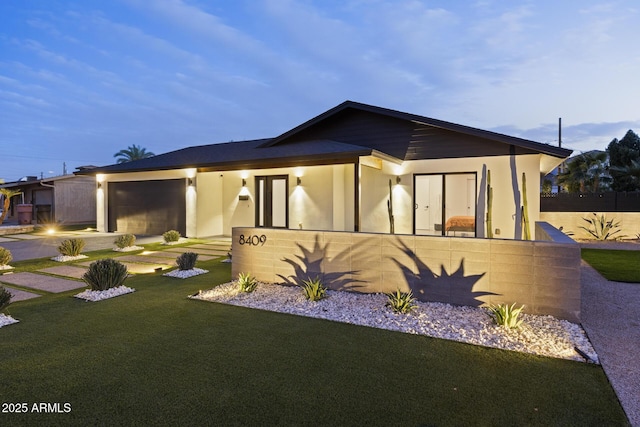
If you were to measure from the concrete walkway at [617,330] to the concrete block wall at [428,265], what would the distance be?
44 centimetres

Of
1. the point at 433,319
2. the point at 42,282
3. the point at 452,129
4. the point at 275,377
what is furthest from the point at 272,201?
the point at 275,377

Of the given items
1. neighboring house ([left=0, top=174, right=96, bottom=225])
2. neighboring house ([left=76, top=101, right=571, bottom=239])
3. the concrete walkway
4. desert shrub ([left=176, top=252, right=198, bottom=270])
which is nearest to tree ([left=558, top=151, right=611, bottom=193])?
neighboring house ([left=76, top=101, right=571, bottom=239])

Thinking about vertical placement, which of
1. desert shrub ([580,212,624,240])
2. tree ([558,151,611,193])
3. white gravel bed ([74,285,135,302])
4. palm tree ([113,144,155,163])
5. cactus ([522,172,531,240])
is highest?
palm tree ([113,144,155,163])

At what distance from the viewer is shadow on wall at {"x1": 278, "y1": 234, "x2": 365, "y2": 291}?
19.6ft

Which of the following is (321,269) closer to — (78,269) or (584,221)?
(78,269)

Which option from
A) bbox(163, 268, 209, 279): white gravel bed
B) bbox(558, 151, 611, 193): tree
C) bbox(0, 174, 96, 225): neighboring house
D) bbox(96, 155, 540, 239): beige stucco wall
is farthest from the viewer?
bbox(558, 151, 611, 193): tree

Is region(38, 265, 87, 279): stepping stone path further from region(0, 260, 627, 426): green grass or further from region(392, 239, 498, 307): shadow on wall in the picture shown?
region(392, 239, 498, 307): shadow on wall

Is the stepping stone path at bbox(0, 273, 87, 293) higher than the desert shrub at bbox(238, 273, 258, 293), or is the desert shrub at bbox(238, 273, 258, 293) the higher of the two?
the desert shrub at bbox(238, 273, 258, 293)

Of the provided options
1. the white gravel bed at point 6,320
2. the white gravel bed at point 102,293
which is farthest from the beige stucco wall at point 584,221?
the white gravel bed at point 6,320

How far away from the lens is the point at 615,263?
886cm

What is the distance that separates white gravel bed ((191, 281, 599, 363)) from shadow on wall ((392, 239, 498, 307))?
4.7 inches

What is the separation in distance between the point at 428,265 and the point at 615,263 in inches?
266

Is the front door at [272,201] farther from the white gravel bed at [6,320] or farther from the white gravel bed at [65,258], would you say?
the white gravel bed at [6,320]

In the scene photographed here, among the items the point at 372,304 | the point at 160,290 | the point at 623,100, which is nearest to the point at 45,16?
the point at 160,290
